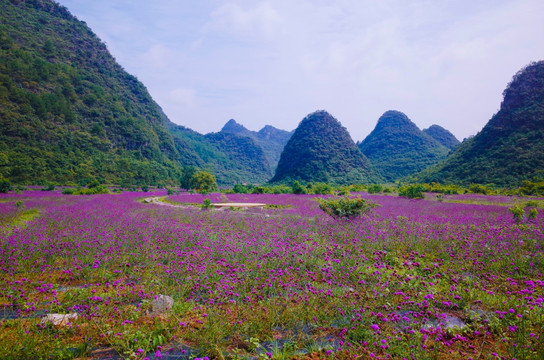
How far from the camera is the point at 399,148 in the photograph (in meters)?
93.3

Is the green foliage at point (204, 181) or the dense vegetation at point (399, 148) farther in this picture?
the dense vegetation at point (399, 148)

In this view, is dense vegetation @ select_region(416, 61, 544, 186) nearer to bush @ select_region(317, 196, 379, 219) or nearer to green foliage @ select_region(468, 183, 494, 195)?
green foliage @ select_region(468, 183, 494, 195)

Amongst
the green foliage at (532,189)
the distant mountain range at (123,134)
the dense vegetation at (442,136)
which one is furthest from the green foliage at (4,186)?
the dense vegetation at (442,136)

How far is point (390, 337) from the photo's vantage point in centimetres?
310

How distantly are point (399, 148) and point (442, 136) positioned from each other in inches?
1258

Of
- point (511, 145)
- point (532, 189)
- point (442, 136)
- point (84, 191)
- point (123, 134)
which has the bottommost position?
point (84, 191)

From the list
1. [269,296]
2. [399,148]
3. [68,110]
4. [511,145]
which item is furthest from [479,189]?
[399,148]

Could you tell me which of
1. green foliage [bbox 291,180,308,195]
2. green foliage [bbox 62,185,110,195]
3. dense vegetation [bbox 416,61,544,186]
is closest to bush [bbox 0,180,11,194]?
green foliage [bbox 62,185,110,195]

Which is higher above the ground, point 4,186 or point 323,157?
point 323,157

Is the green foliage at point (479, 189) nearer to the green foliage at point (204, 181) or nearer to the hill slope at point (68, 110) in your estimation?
the green foliage at point (204, 181)

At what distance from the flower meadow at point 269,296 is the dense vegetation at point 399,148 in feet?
243

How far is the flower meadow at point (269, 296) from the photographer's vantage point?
10.3 feet

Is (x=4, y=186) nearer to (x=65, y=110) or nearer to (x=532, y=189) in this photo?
(x=65, y=110)

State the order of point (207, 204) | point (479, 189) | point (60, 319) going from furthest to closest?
point (479, 189) → point (207, 204) → point (60, 319)
